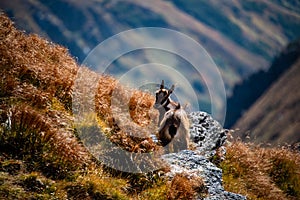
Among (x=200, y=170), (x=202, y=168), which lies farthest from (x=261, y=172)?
(x=200, y=170)

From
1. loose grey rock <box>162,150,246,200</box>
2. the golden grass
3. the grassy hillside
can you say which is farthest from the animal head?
the golden grass

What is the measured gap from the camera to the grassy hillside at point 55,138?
804 cm

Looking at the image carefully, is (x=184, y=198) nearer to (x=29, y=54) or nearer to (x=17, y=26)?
(x=29, y=54)

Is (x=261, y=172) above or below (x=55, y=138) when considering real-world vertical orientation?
above

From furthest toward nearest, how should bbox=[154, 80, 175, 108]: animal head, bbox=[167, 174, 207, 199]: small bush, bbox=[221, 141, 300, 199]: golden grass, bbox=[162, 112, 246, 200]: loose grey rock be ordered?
bbox=[221, 141, 300, 199]: golden grass, bbox=[154, 80, 175, 108]: animal head, bbox=[162, 112, 246, 200]: loose grey rock, bbox=[167, 174, 207, 199]: small bush

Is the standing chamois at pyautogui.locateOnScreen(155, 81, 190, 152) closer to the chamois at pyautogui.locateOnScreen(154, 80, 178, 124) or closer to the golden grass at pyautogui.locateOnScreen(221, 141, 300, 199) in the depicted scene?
the chamois at pyautogui.locateOnScreen(154, 80, 178, 124)

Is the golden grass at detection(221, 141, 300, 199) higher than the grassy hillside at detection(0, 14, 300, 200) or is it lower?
higher

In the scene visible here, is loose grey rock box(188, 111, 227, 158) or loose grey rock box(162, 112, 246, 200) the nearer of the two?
loose grey rock box(162, 112, 246, 200)

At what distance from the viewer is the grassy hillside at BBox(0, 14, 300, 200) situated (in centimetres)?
804

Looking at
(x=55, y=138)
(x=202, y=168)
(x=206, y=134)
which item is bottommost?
(x=55, y=138)

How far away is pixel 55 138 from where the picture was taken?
28.7ft

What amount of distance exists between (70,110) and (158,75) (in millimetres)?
6439

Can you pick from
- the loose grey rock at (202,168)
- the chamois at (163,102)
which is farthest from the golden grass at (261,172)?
the chamois at (163,102)

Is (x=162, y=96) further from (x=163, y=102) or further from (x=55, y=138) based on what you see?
(x=55, y=138)
